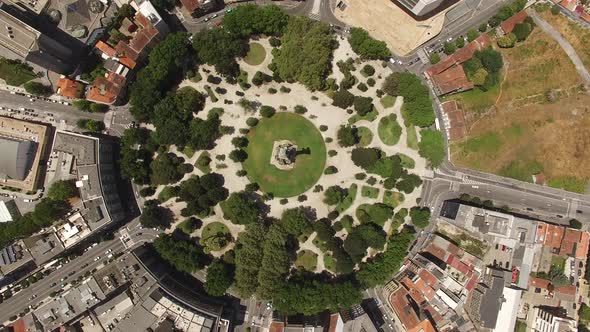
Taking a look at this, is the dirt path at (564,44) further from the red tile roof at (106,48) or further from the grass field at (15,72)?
the grass field at (15,72)

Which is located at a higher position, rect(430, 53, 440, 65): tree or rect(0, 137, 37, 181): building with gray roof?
rect(430, 53, 440, 65): tree

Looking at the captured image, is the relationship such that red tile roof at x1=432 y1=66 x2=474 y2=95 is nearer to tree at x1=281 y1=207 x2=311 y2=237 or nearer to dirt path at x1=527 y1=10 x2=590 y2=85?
dirt path at x1=527 y1=10 x2=590 y2=85

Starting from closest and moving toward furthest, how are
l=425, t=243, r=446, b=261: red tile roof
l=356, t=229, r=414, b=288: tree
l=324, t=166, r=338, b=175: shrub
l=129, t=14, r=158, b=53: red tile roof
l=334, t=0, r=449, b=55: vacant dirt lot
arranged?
l=129, t=14, r=158, b=53: red tile roof, l=356, t=229, r=414, b=288: tree, l=324, t=166, r=338, b=175: shrub, l=425, t=243, r=446, b=261: red tile roof, l=334, t=0, r=449, b=55: vacant dirt lot

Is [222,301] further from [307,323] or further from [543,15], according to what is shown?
[543,15]

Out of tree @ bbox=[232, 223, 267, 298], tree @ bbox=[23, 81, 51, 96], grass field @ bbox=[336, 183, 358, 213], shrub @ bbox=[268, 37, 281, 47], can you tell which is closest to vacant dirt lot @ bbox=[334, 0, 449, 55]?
shrub @ bbox=[268, 37, 281, 47]

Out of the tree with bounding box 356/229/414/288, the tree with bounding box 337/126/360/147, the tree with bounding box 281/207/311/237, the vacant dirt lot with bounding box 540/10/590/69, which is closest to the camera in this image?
the tree with bounding box 281/207/311/237

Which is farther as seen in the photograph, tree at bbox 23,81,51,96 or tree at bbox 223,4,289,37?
tree at bbox 223,4,289,37
